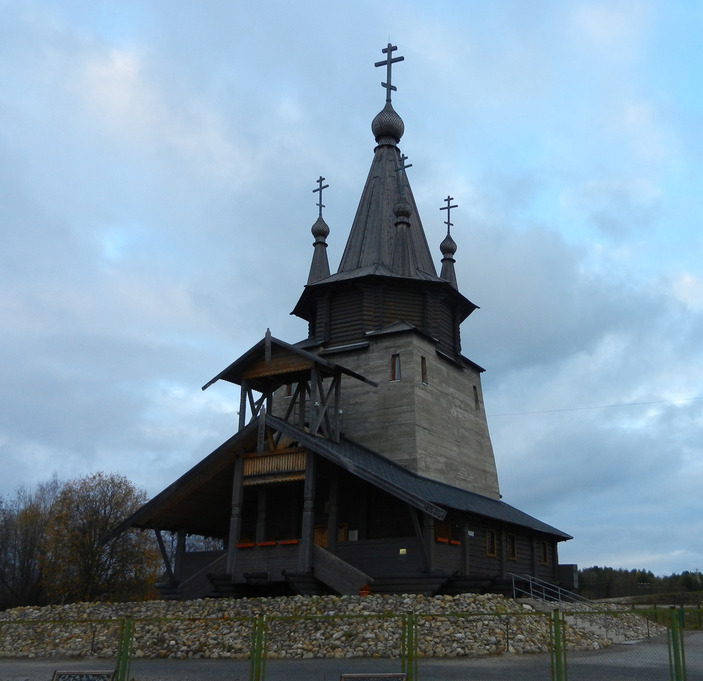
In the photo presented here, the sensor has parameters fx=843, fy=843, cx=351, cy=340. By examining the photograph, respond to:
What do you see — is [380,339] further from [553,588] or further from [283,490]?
[553,588]

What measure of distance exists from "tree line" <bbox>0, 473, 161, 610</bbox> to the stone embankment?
1798cm

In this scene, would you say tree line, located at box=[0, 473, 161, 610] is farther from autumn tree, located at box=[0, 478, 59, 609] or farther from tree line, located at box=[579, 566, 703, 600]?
tree line, located at box=[579, 566, 703, 600]

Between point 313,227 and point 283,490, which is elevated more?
point 313,227

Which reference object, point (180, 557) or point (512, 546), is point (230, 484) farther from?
point (512, 546)

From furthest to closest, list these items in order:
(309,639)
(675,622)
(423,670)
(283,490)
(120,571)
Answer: (120,571), (283,490), (309,639), (423,670), (675,622)

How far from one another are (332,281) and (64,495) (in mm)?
21656

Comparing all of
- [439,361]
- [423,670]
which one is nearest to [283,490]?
[439,361]

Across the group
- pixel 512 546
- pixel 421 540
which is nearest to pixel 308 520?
pixel 421 540

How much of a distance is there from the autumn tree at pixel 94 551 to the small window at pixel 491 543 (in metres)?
21.7

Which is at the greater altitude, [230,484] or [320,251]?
[320,251]

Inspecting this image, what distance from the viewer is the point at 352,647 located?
1855 cm

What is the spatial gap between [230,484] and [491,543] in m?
8.65

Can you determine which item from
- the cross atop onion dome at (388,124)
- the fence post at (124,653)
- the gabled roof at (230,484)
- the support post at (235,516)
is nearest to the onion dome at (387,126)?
the cross atop onion dome at (388,124)

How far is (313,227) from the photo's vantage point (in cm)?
3653
